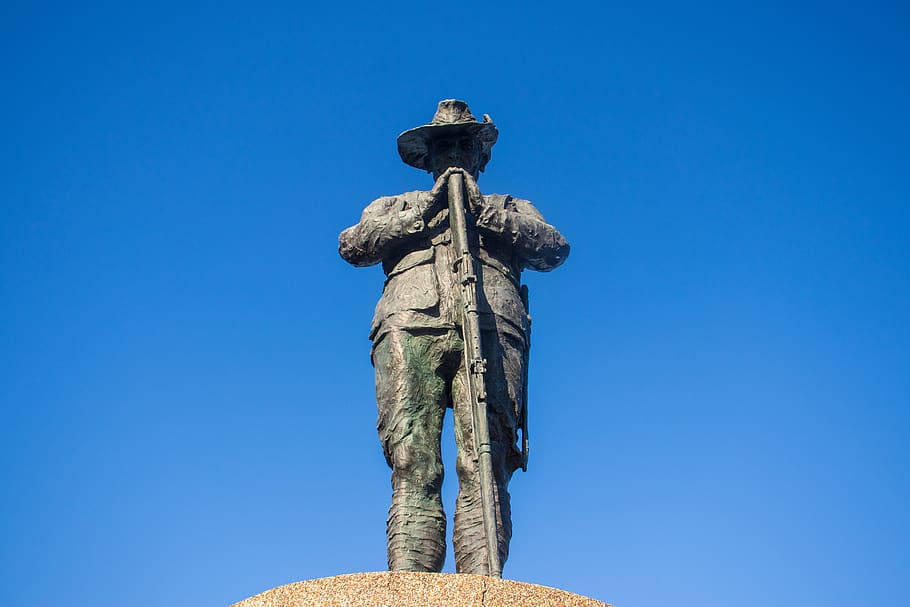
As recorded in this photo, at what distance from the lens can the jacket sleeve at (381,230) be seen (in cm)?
1014

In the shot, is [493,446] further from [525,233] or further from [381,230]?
[381,230]

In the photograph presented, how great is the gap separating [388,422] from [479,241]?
5.75 ft

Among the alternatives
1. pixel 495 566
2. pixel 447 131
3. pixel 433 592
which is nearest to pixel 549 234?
pixel 447 131

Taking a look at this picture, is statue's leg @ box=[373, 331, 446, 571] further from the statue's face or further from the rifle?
the statue's face

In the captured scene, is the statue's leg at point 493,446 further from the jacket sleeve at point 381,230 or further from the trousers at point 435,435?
the jacket sleeve at point 381,230

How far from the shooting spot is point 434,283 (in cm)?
991

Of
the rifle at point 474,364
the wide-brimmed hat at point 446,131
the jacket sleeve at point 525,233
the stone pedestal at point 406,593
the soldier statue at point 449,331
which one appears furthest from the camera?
the wide-brimmed hat at point 446,131

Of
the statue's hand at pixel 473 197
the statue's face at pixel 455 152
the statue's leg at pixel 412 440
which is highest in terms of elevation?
the statue's face at pixel 455 152

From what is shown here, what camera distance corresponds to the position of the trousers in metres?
8.95

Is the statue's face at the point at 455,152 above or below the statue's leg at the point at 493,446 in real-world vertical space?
above

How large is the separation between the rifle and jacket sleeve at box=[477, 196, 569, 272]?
24 centimetres

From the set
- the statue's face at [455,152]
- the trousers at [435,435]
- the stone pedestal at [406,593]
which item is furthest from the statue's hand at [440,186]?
the stone pedestal at [406,593]

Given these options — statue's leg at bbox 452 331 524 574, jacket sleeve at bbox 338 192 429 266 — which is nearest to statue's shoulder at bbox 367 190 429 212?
jacket sleeve at bbox 338 192 429 266

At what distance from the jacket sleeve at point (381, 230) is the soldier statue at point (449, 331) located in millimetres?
12
